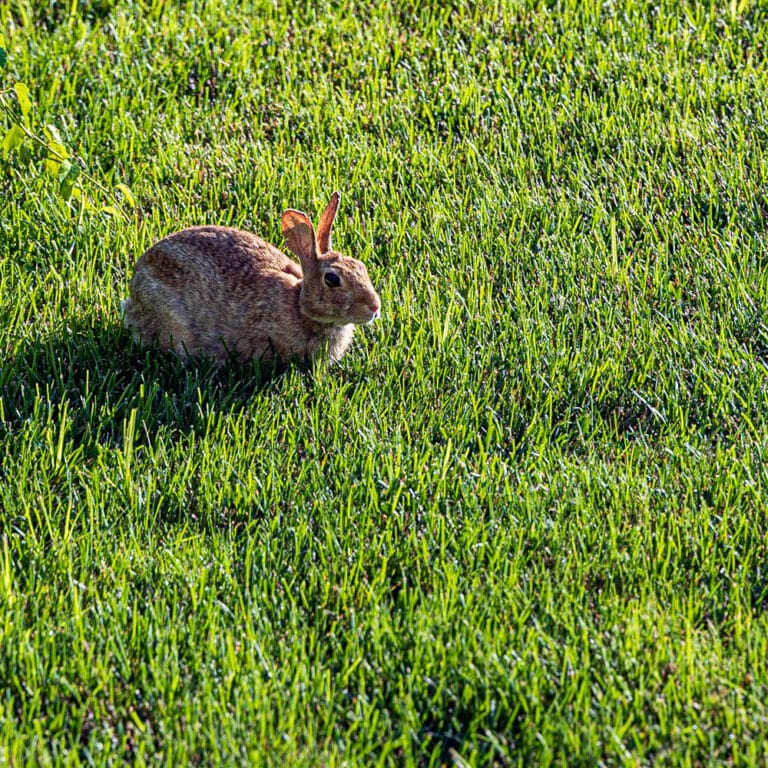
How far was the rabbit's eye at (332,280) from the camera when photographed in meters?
4.67

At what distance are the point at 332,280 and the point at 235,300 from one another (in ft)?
1.46

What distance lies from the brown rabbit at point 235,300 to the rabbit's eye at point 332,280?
0.03 meters

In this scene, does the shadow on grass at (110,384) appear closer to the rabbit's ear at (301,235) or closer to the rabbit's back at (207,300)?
the rabbit's back at (207,300)

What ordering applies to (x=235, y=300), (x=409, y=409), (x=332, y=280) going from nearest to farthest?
(x=409, y=409), (x=332, y=280), (x=235, y=300)

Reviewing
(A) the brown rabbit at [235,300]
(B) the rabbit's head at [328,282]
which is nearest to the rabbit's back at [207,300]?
(A) the brown rabbit at [235,300]

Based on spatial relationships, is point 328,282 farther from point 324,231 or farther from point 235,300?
point 235,300

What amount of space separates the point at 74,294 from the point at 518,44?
3.14 m

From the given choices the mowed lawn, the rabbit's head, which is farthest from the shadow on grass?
the rabbit's head

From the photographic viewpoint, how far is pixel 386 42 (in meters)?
6.77

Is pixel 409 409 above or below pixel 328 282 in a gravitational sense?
below

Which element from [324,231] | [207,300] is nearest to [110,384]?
[207,300]

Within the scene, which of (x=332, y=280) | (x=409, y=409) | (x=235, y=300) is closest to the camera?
(x=409, y=409)

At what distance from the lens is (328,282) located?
4688mm

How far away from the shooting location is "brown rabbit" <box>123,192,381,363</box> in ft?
15.6
